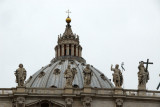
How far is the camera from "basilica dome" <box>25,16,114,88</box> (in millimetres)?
116938

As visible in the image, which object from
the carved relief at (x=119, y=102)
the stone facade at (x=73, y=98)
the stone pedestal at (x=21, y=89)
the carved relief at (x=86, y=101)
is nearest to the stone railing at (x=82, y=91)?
the stone facade at (x=73, y=98)

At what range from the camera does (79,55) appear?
13488 cm

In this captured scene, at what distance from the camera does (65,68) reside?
123 m

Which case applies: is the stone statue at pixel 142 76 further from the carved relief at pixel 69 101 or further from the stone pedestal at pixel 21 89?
the stone pedestal at pixel 21 89

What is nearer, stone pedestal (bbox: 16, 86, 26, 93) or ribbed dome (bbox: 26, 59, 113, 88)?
stone pedestal (bbox: 16, 86, 26, 93)

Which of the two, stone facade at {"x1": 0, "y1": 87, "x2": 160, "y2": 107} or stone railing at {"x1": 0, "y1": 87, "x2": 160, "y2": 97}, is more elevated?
stone railing at {"x1": 0, "y1": 87, "x2": 160, "y2": 97}

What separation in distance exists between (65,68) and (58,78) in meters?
4.50

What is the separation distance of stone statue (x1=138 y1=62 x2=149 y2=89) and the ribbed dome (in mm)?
36131

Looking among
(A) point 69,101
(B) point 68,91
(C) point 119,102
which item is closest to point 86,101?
(A) point 69,101

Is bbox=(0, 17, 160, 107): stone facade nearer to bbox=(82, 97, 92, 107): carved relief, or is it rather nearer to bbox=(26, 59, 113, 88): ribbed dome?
bbox=(82, 97, 92, 107): carved relief

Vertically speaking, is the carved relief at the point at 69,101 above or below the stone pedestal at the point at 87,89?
below

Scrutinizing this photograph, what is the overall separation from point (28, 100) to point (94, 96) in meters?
7.60

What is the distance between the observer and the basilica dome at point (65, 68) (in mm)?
116938

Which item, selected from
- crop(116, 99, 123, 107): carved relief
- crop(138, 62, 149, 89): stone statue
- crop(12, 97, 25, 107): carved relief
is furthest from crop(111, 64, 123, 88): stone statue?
crop(12, 97, 25, 107): carved relief
